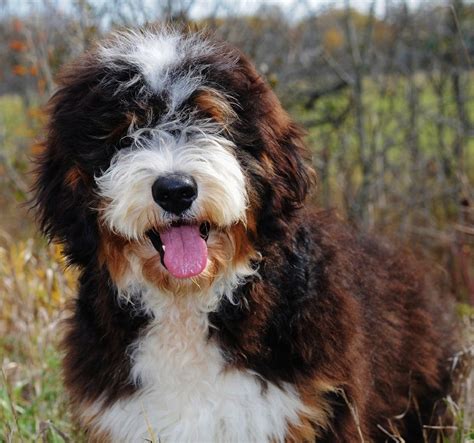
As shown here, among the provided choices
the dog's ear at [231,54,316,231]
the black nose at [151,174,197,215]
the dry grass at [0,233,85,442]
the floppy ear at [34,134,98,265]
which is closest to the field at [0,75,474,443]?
the dry grass at [0,233,85,442]

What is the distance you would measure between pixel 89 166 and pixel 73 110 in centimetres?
23

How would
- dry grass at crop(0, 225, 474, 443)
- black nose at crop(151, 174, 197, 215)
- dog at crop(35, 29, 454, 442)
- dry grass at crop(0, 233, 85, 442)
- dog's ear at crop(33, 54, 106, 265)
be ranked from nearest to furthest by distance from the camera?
1. black nose at crop(151, 174, 197, 215)
2. dog at crop(35, 29, 454, 442)
3. dog's ear at crop(33, 54, 106, 265)
4. dry grass at crop(0, 225, 474, 443)
5. dry grass at crop(0, 233, 85, 442)

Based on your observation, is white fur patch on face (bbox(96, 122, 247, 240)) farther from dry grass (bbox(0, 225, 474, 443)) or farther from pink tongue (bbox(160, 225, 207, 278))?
dry grass (bbox(0, 225, 474, 443))

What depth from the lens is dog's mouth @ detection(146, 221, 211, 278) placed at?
9.07 feet

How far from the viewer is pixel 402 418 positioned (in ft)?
12.0

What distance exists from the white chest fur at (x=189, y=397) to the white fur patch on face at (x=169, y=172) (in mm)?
495

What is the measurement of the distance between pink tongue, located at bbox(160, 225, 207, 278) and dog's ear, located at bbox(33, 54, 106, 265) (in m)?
0.30

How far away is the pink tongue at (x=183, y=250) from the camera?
277cm

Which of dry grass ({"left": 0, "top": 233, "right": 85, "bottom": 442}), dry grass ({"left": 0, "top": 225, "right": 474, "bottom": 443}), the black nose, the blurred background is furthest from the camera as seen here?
the blurred background

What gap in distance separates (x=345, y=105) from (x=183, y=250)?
501cm

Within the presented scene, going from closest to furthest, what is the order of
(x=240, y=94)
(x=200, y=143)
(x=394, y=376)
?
(x=200, y=143)
(x=240, y=94)
(x=394, y=376)

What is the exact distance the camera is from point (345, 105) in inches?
294

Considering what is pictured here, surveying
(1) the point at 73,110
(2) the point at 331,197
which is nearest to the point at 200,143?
(1) the point at 73,110

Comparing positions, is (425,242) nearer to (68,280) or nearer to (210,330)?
(68,280)
